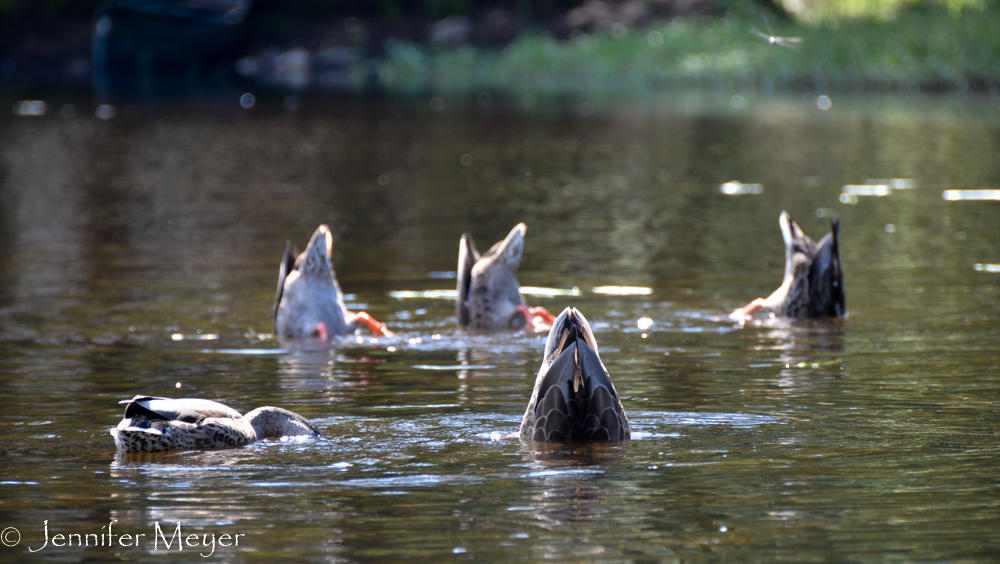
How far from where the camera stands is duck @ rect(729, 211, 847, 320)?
35.7 feet

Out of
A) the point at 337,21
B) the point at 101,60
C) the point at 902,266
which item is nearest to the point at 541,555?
the point at 902,266

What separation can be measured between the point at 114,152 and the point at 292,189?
7057mm

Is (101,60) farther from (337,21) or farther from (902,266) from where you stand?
(902,266)

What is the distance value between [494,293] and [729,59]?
113ft

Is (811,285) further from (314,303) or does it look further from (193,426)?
(193,426)

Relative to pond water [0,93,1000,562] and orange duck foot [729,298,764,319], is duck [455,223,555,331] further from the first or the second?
orange duck foot [729,298,764,319]

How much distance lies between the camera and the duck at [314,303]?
10.5 meters

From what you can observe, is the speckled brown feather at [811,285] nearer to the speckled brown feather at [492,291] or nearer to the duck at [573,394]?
the speckled brown feather at [492,291]

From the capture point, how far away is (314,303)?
1054 centimetres

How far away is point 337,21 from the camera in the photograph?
6391cm
